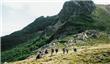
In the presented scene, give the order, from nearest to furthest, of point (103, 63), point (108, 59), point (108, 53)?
point (103, 63) < point (108, 59) < point (108, 53)

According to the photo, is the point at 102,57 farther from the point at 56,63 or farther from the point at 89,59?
the point at 56,63

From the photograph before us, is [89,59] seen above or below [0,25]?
below

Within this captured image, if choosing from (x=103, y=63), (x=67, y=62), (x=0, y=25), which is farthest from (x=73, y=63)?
(x=0, y=25)

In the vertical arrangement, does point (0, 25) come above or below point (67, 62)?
above

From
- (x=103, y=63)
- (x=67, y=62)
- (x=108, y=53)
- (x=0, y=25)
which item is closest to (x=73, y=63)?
(x=67, y=62)

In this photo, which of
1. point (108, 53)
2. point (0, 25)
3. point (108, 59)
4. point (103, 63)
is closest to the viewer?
point (0, 25)

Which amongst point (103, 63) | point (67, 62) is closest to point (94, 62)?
point (103, 63)

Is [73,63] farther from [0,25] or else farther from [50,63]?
[0,25]

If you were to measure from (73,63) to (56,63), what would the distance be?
6744 millimetres

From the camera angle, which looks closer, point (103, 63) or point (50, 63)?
point (103, 63)

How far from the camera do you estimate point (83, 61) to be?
106438 mm

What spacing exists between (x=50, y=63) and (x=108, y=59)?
72.8 ft

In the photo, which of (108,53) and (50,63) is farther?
(108,53)

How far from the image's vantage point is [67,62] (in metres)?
107
